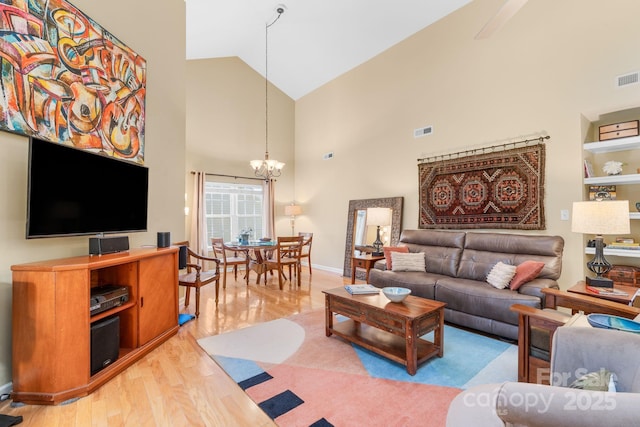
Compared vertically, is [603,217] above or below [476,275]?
above

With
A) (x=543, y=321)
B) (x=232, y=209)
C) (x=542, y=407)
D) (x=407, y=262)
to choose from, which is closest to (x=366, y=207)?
(x=407, y=262)

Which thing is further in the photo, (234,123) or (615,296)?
(234,123)

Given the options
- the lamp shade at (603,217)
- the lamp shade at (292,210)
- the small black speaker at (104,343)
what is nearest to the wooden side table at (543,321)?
the lamp shade at (603,217)

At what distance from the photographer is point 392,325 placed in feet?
7.77

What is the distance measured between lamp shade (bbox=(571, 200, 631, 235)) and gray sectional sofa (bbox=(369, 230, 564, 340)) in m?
0.76

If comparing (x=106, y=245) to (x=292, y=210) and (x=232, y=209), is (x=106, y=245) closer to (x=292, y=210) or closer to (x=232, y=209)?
(x=232, y=209)

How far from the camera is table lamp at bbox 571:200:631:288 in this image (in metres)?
2.27

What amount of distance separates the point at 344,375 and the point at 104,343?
183 cm

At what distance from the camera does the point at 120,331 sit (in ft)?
8.47

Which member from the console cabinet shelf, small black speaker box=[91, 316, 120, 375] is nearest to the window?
small black speaker box=[91, 316, 120, 375]

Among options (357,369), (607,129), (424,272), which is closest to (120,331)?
(357,369)

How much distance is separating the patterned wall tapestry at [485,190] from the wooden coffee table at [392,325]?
2024 mm

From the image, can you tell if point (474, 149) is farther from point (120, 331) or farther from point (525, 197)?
point (120, 331)

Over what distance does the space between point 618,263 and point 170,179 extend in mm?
5239
